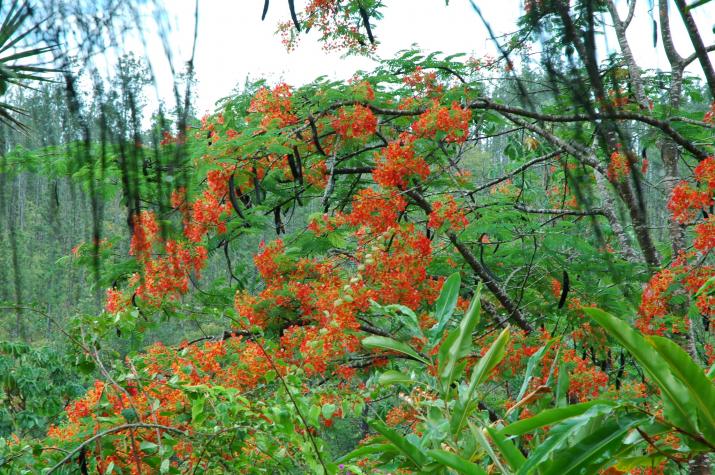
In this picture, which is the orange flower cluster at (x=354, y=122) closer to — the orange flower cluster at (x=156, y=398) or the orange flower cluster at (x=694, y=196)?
the orange flower cluster at (x=156, y=398)

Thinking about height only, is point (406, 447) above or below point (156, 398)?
above

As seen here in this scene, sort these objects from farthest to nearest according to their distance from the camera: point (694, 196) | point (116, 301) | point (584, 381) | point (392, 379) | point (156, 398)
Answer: point (584, 381) → point (116, 301) → point (694, 196) → point (156, 398) → point (392, 379)

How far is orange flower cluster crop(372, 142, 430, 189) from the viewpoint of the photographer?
4.34 metres

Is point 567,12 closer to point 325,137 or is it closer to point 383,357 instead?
point 325,137

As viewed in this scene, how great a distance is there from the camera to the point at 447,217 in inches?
173

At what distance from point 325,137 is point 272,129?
2.52 feet

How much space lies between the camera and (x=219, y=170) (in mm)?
3963

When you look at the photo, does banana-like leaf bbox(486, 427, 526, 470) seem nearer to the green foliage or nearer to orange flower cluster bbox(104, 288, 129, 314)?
orange flower cluster bbox(104, 288, 129, 314)

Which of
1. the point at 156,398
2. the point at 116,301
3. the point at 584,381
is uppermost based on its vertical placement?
the point at 116,301

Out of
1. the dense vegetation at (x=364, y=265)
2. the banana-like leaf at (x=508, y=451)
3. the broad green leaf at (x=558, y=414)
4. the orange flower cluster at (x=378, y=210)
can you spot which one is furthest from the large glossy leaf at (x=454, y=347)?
the orange flower cluster at (x=378, y=210)

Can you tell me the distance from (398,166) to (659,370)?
11.6 ft

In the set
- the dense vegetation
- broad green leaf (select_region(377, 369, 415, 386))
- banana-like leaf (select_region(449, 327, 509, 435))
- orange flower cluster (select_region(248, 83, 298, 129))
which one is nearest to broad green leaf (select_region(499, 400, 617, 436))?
the dense vegetation

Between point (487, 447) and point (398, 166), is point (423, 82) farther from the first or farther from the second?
point (487, 447)

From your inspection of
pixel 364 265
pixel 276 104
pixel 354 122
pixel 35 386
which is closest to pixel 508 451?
pixel 364 265
